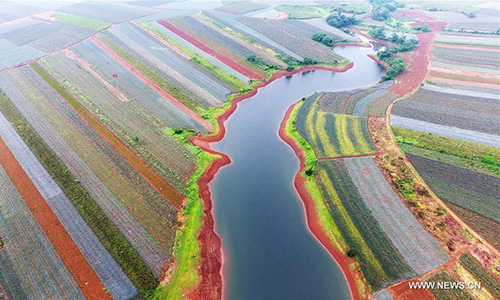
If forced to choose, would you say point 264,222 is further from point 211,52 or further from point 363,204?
point 211,52

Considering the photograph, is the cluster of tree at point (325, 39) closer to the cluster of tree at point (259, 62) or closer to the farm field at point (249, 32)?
the farm field at point (249, 32)

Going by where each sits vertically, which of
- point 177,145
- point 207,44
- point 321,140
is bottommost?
point 177,145

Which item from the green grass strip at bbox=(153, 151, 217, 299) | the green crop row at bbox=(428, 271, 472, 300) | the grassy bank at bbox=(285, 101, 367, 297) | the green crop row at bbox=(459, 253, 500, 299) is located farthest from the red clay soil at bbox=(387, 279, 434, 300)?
the green grass strip at bbox=(153, 151, 217, 299)

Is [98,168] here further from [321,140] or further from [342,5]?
[342,5]

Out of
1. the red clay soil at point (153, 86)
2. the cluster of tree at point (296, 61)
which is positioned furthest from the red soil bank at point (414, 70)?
the red clay soil at point (153, 86)

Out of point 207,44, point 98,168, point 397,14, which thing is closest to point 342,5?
point 397,14

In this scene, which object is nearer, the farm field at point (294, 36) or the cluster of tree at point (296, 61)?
the cluster of tree at point (296, 61)
